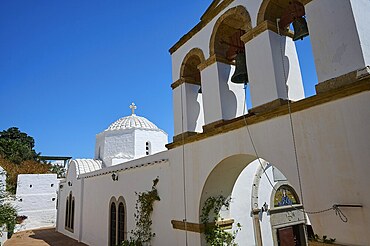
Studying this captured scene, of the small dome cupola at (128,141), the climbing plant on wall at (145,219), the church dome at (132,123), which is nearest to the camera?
the climbing plant on wall at (145,219)

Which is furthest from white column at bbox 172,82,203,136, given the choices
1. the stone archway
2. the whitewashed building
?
the whitewashed building

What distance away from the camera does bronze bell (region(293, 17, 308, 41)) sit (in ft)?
14.4

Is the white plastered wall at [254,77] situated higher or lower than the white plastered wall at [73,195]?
higher

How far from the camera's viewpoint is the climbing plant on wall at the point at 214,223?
5.32 meters

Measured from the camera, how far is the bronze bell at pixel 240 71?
525 cm

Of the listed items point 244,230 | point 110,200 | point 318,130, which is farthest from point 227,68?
point 110,200

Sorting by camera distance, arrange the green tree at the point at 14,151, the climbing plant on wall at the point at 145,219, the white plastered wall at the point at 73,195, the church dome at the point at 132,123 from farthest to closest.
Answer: the green tree at the point at 14,151 < the church dome at the point at 132,123 < the white plastered wall at the point at 73,195 < the climbing plant on wall at the point at 145,219

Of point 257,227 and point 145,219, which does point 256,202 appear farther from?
point 145,219

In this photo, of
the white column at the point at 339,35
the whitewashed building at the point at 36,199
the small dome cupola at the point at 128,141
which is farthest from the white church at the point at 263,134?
the whitewashed building at the point at 36,199

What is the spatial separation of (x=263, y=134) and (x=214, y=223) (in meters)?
2.44

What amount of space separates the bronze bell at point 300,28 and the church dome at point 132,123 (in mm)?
11854

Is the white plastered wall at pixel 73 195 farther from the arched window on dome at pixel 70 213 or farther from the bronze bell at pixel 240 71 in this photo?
the bronze bell at pixel 240 71

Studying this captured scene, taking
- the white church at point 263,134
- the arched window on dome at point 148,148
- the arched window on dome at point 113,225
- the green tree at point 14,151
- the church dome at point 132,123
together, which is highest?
the green tree at point 14,151

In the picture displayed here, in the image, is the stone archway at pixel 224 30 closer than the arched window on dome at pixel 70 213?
Yes
